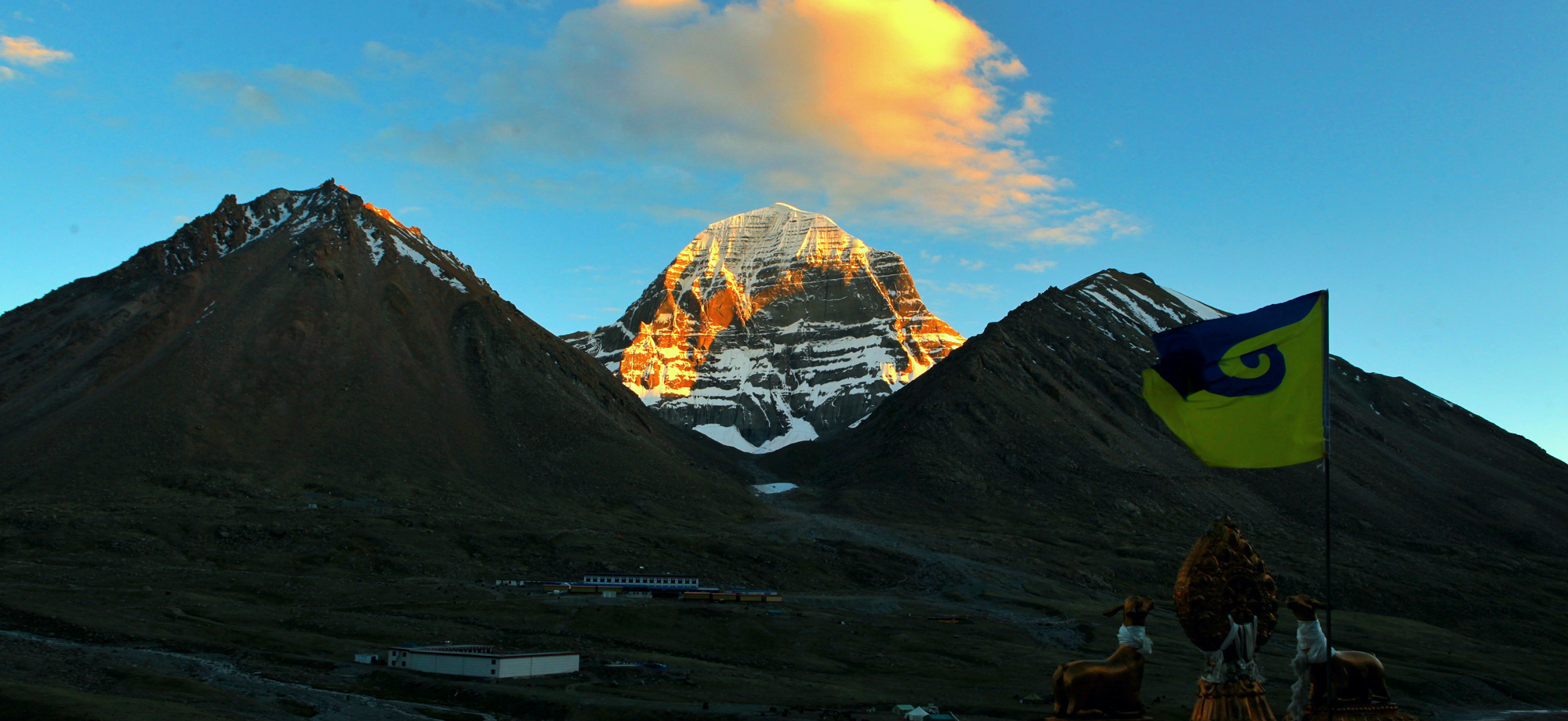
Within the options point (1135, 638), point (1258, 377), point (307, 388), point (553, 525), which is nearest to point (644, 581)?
point (553, 525)

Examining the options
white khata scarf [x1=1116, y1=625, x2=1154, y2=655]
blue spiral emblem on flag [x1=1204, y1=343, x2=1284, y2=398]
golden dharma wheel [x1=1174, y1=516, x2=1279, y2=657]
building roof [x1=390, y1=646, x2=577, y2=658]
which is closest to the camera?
golden dharma wheel [x1=1174, y1=516, x2=1279, y2=657]

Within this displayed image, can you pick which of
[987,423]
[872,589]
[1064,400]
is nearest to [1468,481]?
[1064,400]

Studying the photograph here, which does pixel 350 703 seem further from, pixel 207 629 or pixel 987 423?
pixel 987 423

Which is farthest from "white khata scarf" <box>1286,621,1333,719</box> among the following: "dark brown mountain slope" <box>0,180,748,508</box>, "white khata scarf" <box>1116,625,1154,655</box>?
"dark brown mountain slope" <box>0,180,748,508</box>

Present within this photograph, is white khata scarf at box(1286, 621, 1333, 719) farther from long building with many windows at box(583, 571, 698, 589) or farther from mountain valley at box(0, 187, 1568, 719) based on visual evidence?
long building with many windows at box(583, 571, 698, 589)

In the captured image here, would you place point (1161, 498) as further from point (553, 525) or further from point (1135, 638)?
point (1135, 638)
